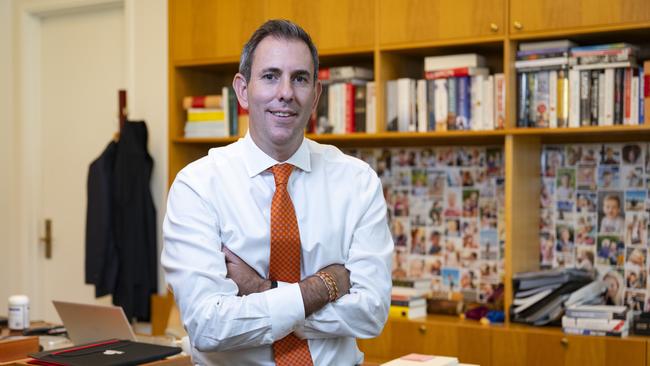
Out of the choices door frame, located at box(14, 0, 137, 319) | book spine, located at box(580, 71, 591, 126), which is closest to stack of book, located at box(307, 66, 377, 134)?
book spine, located at box(580, 71, 591, 126)

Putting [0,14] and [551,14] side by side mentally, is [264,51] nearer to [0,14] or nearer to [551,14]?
[551,14]

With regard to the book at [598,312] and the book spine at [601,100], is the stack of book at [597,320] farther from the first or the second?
the book spine at [601,100]

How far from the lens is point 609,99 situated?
3.40 metres

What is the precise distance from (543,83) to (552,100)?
0.25ft

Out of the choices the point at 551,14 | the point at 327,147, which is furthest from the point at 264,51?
the point at 551,14

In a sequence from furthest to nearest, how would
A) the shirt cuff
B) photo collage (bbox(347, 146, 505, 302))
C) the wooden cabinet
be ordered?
photo collage (bbox(347, 146, 505, 302)) < the wooden cabinet < the shirt cuff

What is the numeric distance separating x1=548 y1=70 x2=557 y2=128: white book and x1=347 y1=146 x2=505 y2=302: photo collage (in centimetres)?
50

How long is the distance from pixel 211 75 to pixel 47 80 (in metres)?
1.26

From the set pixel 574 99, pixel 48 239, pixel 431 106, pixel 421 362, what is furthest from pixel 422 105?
pixel 48 239

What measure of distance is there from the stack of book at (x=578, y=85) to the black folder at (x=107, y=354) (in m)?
1.73

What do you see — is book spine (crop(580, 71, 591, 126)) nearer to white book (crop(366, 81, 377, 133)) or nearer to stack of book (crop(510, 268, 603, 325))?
stack of book (crop(510, 268, 603, 325))

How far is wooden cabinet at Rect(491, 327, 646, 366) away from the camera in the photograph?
3266 millimetres

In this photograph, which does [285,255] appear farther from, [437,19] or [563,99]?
[437,19]

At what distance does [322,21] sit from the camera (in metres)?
4.05
